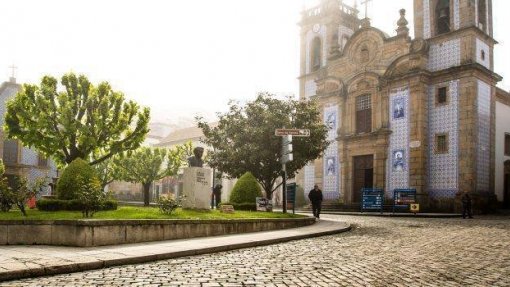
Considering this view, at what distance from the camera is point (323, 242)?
11.9m

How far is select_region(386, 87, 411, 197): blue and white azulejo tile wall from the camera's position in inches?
1145

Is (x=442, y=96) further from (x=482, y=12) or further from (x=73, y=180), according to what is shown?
(x=73, y=180)

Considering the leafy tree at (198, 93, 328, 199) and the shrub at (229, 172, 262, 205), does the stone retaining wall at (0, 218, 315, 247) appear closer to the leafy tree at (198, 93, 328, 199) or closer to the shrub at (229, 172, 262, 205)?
the shrub at (229, 172, 262, 205)

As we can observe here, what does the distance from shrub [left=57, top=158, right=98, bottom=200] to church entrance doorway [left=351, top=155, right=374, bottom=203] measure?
21.4 metres

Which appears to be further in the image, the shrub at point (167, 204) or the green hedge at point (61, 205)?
the green hedge at point (61, 205)

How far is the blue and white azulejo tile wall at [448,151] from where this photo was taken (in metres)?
27.3

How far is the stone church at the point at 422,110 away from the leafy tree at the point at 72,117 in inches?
526

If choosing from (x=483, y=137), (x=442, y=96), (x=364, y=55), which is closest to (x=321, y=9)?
(x=364, y=55)

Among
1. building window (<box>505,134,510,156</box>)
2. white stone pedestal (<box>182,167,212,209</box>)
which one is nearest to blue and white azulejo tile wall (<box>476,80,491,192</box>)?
building window (<box>505,134,510,156</box>)

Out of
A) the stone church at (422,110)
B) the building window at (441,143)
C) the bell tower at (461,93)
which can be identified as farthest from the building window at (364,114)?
the building window at (441,143)

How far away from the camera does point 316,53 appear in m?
38.9

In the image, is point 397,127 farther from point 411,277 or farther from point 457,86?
point 411,277

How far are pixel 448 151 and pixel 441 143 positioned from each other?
76cm

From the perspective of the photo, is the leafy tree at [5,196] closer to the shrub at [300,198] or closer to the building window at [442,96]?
the shrub at [300,198]
